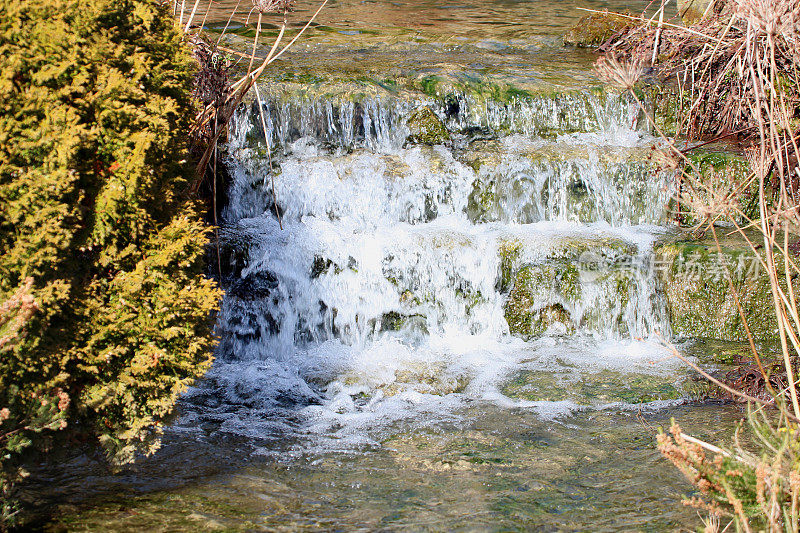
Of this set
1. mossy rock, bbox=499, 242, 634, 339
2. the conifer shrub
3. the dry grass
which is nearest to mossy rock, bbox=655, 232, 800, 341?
the dry grass

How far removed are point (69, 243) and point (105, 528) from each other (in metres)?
1.17

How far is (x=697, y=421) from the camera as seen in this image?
450 cm

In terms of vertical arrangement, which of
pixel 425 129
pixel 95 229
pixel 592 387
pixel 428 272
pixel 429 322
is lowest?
pixel 592 387

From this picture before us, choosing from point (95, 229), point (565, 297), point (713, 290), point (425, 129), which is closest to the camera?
point (95, 229)

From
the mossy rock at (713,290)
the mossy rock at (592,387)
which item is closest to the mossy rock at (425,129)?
the mossy rock at (713,290)

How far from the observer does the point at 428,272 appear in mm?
6367

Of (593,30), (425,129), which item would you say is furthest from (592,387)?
(593,30)

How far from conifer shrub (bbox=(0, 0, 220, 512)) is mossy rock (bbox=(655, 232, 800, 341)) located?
4068 mm

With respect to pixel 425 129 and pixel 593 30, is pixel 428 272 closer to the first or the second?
pixel 425 129

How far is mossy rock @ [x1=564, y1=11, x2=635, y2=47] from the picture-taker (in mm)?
10727

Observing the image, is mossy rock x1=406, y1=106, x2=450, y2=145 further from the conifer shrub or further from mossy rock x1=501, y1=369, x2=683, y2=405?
the conifer shrub

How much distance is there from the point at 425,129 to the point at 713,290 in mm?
3299

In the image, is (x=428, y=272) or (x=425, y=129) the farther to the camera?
(x=425, y=129)

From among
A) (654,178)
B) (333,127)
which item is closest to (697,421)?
(654,178)
